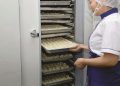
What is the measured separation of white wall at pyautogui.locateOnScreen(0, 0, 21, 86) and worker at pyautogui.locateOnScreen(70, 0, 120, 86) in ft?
1.52

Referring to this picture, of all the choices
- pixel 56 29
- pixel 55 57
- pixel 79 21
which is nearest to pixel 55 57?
pixel 55 57

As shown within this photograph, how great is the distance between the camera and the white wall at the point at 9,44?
139cm

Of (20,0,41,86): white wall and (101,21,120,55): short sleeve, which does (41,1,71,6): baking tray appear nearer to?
(20,0,41,86): white wall

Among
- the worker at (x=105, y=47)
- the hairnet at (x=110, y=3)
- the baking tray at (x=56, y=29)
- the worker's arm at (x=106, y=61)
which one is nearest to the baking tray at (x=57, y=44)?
the baking tray at (x=56, y=29)

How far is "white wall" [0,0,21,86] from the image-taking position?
1395mm

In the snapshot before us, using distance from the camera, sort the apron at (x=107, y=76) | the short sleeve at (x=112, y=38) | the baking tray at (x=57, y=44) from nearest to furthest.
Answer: the short sleeve at (x=112, y=38) → the apron at (x=107, y=76) → the baking tray at (x=57, y=44)

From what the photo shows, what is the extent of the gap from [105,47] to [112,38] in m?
0.07

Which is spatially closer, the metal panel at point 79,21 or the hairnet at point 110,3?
the hairnet at point 110,3

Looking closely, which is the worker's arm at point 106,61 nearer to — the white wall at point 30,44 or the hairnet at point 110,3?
the hairnet at point 110,3

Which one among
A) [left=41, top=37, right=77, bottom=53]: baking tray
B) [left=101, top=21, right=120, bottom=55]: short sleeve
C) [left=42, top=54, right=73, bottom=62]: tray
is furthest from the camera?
[left=42, top=54, right=73, bottom=62]: tray

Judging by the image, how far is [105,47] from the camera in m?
1.23

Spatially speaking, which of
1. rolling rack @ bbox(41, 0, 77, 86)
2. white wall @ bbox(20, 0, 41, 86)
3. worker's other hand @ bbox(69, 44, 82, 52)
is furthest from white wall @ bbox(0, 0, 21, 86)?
worker's other hand @ bbox(69, 44, 82, 52)

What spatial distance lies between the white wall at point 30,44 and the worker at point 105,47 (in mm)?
357

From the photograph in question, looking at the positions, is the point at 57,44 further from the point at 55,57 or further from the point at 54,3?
the point at 54,3
